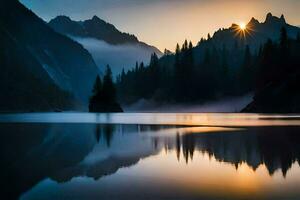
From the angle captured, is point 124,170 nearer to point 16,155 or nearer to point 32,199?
point 32,199

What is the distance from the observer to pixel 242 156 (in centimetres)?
3017

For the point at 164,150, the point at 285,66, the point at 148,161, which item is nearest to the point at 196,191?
the point at 148,161

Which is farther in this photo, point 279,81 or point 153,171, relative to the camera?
point 279,81

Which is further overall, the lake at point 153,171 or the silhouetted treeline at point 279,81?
the silhouetted treeline at point 279,81

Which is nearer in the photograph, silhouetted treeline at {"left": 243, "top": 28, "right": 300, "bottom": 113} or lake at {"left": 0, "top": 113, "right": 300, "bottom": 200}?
lake at {"left": 0, "top": 113, "right": 300, "bottom": 200}

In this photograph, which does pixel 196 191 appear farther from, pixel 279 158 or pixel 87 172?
pixel 279 158

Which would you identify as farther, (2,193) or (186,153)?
(186,153)

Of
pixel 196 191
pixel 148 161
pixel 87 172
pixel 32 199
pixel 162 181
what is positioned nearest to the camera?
pixel 32 199

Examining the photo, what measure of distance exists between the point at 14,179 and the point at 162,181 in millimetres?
7125

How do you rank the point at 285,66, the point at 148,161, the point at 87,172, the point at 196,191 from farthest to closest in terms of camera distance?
1. the point at 285,66
2. the point at 148,161
3. the point at 87,172
4. the point at 196,191

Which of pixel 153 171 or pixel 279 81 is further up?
pixel 279 81

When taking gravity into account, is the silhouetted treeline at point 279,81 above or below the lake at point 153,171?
above

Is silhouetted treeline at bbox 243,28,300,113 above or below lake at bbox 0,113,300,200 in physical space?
above

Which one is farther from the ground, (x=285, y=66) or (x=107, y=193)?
(x=285, y=66)
